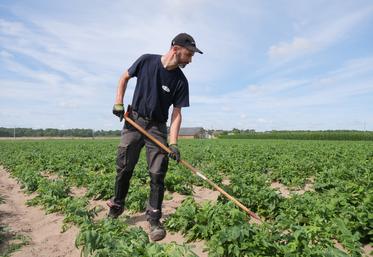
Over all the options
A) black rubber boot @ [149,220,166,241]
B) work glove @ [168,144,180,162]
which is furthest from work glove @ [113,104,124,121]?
black rubber boot @ [149,220,166,241]

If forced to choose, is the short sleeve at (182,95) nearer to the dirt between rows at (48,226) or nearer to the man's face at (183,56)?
the man's face at (183,56)

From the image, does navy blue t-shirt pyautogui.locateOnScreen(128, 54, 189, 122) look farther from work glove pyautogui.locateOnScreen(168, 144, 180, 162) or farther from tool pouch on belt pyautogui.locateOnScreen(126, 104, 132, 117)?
work glove pyautogui.locateOnScreen(168, 144, 180, 162)

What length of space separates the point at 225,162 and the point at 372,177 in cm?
495

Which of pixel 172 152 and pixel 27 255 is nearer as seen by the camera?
pixel 27 255

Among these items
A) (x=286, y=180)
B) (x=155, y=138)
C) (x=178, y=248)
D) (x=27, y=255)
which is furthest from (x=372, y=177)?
(x=27, y=255)

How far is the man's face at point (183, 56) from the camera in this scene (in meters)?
4.19

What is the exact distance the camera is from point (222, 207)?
4109mm

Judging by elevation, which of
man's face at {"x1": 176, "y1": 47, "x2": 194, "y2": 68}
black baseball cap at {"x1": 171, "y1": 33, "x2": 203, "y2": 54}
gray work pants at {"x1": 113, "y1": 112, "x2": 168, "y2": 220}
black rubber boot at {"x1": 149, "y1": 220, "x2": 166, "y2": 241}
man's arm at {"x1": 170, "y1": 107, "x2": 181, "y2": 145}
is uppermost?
black baseball cap at {"x1": 171, "y1": 33, "x2": 203, "y2": 54}

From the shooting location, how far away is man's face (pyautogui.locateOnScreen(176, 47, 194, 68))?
4.19m

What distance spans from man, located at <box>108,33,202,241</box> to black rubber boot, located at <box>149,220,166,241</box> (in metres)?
0.01

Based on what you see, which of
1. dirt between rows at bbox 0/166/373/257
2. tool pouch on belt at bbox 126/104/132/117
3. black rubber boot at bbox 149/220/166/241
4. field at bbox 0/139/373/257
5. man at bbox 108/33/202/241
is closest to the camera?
field at bbox 0/139/373/257

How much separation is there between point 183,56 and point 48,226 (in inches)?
120

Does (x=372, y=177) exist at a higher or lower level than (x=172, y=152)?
lower

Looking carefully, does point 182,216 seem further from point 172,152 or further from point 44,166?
point 44,166
